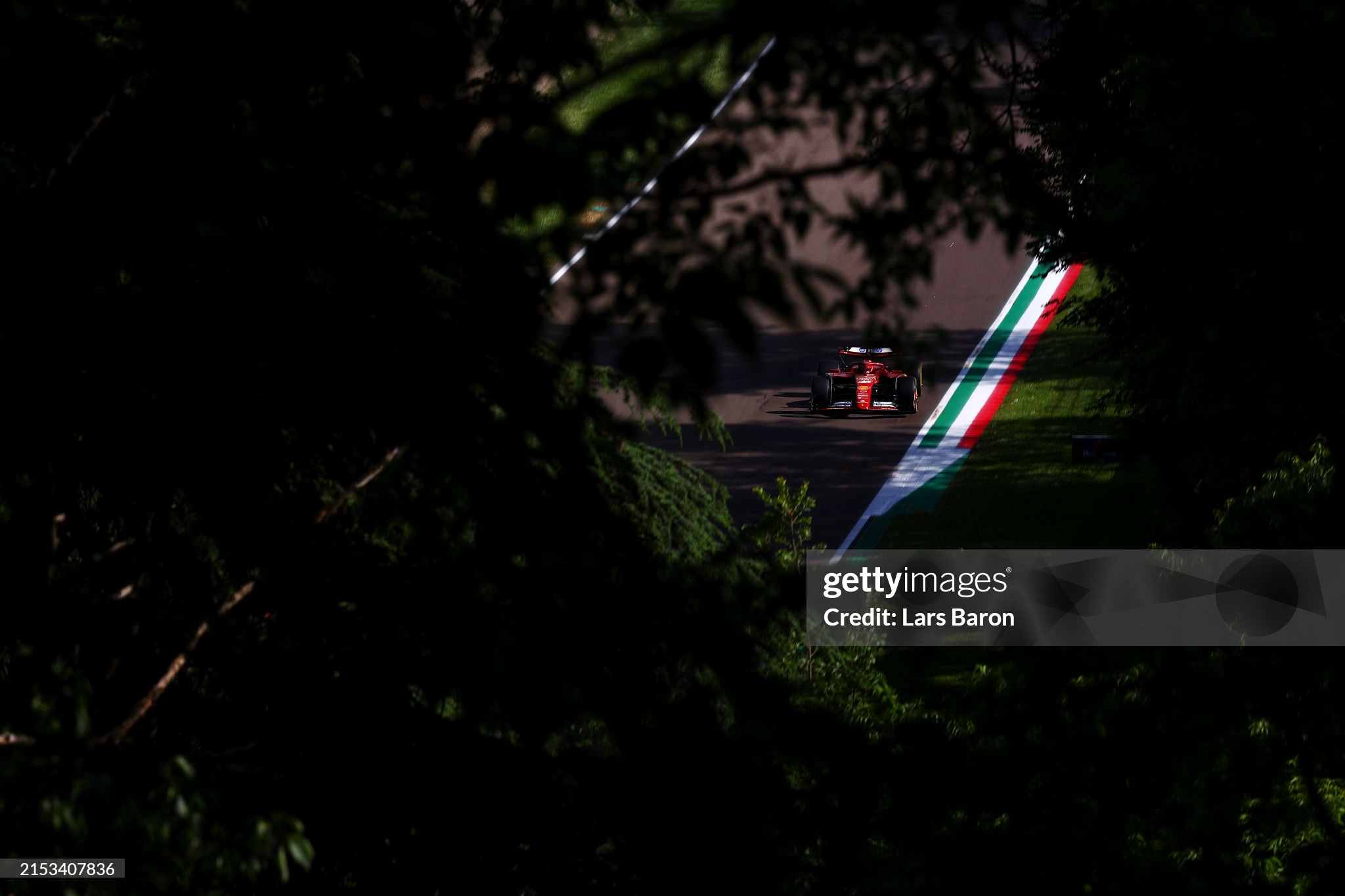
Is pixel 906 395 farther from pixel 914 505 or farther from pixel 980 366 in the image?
pixel 914 505

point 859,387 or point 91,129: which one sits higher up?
point 859,387

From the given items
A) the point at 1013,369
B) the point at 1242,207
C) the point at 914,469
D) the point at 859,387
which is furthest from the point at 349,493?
the point at 1013,369

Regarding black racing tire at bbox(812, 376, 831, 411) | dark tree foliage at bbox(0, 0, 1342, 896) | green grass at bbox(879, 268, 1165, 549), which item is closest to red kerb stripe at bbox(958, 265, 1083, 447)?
green grass at bbox(879, 268, 1165, 549)

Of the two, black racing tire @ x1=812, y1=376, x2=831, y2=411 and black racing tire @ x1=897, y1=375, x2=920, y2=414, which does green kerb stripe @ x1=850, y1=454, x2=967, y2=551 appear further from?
black racing tire @ x1=812, y1=376, x2=831, y2=411

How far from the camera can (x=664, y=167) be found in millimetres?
2938

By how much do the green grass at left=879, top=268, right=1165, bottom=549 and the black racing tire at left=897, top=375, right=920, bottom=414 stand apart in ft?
3.95

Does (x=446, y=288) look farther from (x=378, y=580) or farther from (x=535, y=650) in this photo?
(x=535, y=650)

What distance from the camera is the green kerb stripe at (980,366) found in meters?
16.0

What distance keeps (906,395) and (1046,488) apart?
3.45 m

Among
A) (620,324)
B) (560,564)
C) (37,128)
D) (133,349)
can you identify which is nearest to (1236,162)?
(620,324)

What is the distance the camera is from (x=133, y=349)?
10.2 ft

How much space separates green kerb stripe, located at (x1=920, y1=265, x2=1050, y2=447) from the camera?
16031mm

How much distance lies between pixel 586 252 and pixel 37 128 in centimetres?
214

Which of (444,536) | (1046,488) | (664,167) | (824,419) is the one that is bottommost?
(444,536)
